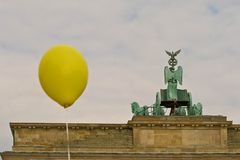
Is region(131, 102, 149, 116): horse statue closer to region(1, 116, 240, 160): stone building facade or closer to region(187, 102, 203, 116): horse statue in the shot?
region(1, 116, 240, 160): stone building facade

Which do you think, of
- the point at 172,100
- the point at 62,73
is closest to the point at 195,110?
the point at 172,100

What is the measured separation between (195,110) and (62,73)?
103 ft

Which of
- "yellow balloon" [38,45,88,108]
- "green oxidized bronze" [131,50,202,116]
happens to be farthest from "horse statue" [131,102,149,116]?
"yellow balloon" [38,45,88,108]

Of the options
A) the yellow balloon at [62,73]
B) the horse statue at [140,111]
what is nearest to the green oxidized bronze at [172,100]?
the horse statue at [140,111]

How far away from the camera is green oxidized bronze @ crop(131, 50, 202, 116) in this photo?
56.1 m

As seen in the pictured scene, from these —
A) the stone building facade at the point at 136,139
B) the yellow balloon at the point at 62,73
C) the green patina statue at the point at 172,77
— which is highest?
the green patina statue at the point at 172,77

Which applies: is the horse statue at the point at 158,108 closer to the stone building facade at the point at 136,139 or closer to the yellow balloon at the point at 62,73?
the stone building facade at the point at 136,139

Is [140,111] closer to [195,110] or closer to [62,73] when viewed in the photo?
[195,110]

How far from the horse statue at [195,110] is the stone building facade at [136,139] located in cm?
78

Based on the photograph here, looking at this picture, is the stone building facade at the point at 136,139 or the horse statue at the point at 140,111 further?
the horse statue at the point at 140,111

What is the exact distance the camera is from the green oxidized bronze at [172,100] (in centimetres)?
5612

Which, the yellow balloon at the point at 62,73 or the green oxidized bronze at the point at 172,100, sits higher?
the green oxidized bronze at the point at 172,100

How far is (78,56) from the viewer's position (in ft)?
86.2

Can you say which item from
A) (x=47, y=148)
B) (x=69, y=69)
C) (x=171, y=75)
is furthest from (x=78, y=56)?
(x=171, y=75)
